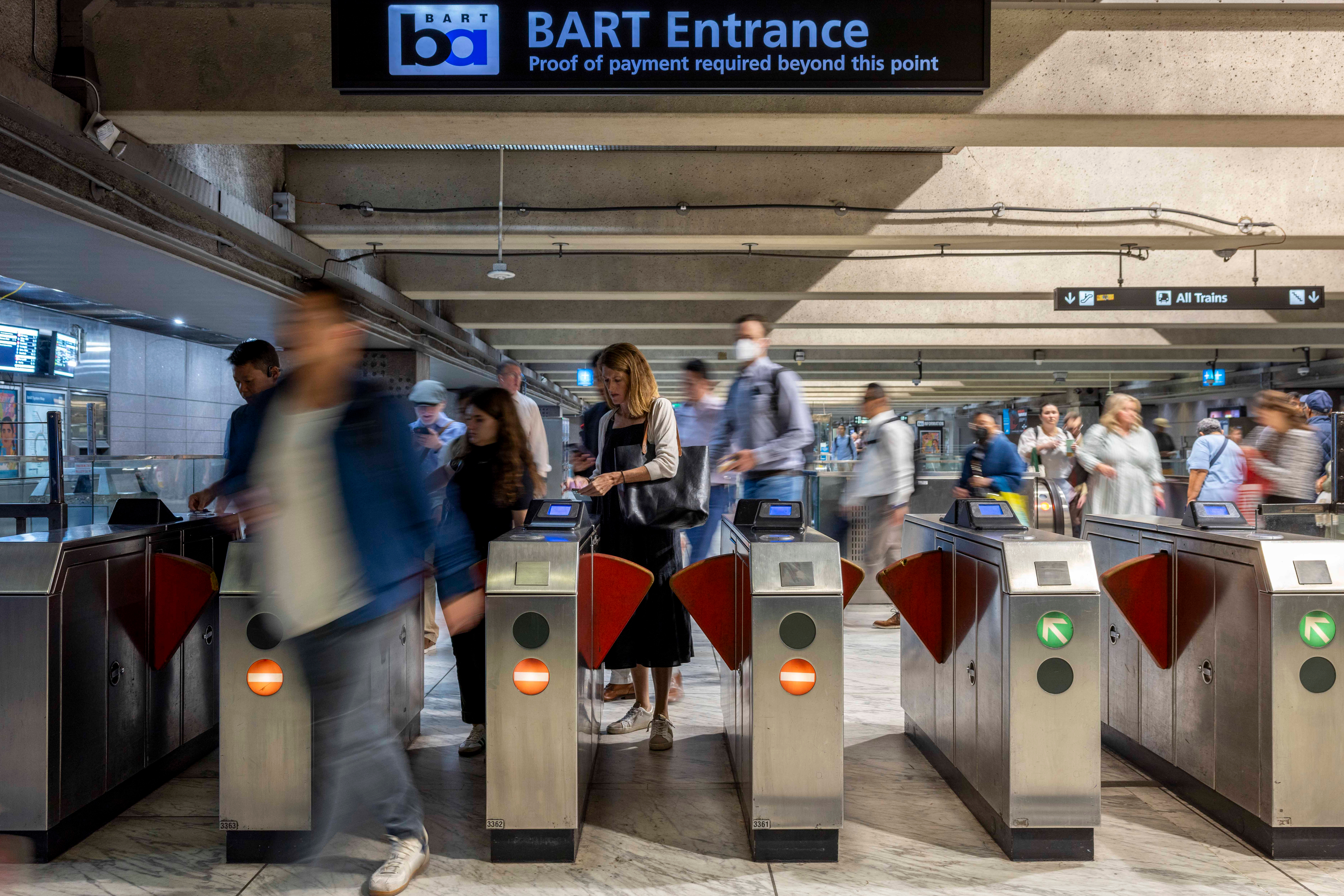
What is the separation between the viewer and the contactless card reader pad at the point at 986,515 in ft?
10.0

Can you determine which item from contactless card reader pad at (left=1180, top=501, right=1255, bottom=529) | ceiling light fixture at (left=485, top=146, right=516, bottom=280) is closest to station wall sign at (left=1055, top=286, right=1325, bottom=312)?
contactless card reader pad at (left=1180, top=501, right=1255, bottom=529)

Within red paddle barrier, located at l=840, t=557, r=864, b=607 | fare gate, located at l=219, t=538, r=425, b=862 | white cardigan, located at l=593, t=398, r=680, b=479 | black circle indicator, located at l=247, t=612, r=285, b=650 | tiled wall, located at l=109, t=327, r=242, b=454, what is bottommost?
fare gate, located at l=219, t=538, r=425, b=862

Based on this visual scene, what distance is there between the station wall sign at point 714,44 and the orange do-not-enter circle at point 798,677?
180cm

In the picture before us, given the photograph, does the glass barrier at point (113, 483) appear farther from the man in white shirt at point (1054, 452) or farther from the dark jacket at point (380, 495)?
the man in white shirt at point (1054, 452)

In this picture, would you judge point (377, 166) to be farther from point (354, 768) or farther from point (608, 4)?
point (354, 768)

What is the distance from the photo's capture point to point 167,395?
492 inches

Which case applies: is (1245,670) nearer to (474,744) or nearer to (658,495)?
(658,495)

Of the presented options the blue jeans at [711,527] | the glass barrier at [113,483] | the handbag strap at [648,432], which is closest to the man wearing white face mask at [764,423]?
the blue jeans at [711,527]

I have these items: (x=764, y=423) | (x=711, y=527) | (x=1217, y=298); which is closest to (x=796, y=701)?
(x=764, y=423)

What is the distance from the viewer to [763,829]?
8.75 feet

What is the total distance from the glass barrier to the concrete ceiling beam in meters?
2.84

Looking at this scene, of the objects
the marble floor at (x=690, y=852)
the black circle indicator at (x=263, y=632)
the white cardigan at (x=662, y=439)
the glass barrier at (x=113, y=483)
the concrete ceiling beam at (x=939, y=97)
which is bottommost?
the marble floor at (x=690, y=852)

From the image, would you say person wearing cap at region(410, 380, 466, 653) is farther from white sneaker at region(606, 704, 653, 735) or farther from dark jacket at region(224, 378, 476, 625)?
dark jacket at region(224, 378, 476, 625)

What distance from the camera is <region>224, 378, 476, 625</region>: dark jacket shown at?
2.05 m
